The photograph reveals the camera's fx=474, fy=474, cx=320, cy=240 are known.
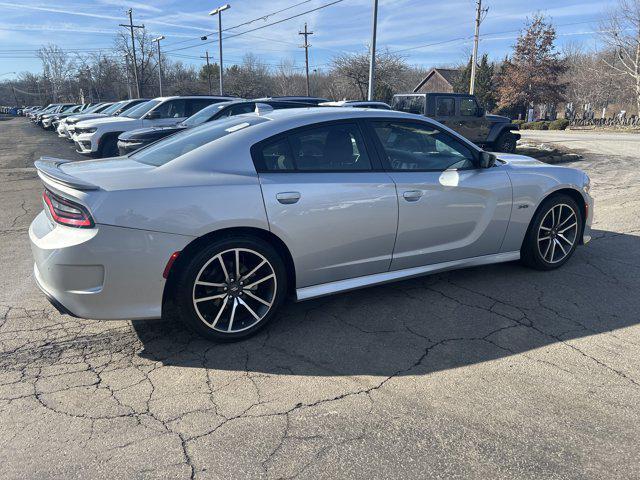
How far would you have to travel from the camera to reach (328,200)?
349 centimetres

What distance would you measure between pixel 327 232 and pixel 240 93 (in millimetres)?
58454

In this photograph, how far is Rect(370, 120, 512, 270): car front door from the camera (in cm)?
388

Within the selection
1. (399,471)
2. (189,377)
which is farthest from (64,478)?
(399,471)

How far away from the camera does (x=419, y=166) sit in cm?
402

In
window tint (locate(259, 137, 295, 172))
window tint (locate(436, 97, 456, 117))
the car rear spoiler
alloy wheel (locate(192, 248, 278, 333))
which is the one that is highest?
window tint (locate(436, 97, 456, 117))

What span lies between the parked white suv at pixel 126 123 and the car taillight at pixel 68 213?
31.3ft

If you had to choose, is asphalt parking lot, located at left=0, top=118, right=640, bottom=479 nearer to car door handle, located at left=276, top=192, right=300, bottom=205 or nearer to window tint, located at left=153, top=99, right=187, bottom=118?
car door handle, located at left=276, top=192, right=300, bottom=205

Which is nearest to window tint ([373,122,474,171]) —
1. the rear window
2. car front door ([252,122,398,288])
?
car front door ([252,122,398,288])

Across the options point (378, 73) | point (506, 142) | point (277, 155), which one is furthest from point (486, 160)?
point (378, 73)

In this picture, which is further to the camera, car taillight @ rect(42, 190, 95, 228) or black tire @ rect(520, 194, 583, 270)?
black tire @ rect(520, 194, 583, 270)

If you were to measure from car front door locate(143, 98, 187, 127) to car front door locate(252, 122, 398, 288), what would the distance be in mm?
9675

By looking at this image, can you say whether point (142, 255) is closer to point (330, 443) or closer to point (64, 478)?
point (64, 478)

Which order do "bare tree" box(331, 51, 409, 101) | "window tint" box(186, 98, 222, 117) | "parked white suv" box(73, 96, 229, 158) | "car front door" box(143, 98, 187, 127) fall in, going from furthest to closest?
1. "bare tree" box(331, 51, 409, 101)
2. "window tint" box(186, 98, 222, 117)
3. "car front door" box(143, 98, 187, 127)
4. "parked white suv" box(73, 96, 229, 158)

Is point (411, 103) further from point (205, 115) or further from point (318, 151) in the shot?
point (318, 151)
